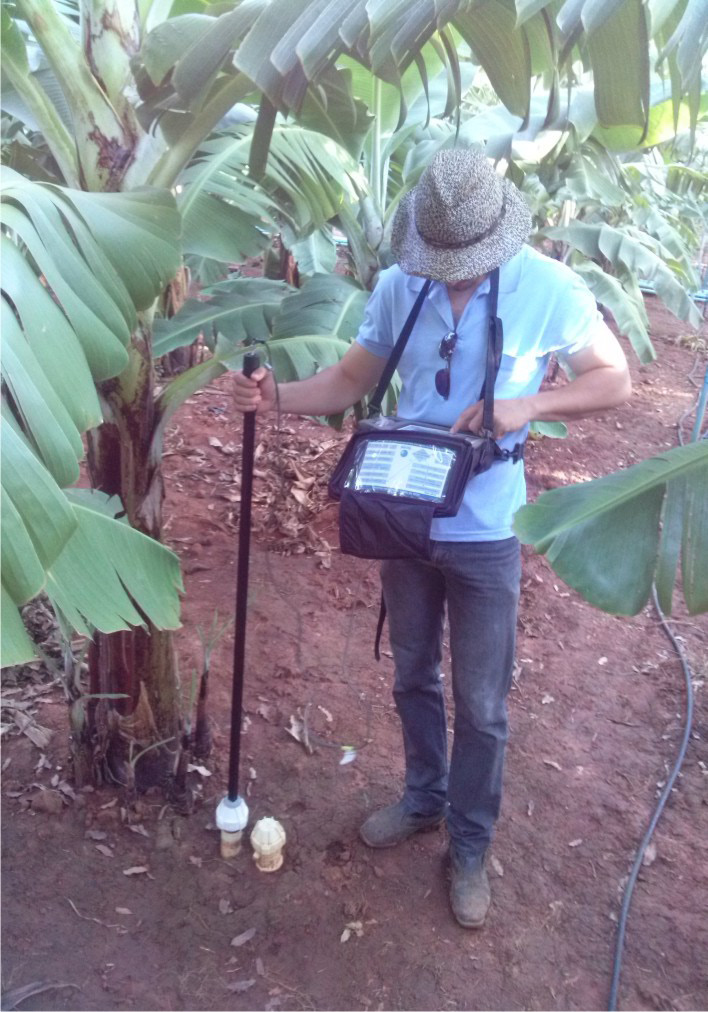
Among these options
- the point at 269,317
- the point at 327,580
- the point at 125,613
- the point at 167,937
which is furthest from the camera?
the point at 327,580

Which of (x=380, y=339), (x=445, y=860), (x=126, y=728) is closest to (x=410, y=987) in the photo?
(x=445, y=860)

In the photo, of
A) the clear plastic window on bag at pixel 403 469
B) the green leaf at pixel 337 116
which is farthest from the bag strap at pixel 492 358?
the green leaf at pixel 337 116

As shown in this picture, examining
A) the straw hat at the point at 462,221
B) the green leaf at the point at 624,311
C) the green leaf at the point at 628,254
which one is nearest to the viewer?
the straw hat at the point at 462,221

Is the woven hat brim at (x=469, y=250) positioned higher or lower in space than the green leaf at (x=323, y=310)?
higher

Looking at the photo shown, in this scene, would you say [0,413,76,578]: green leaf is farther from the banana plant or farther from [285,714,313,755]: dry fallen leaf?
[285,714,313,755]: dry fallen leaf

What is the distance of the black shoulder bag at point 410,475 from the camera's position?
1.65 m

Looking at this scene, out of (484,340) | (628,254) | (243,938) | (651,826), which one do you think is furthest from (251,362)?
→ (628,254)

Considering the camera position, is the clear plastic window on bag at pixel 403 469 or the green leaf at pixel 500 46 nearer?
the green leaf at pixel 500 46

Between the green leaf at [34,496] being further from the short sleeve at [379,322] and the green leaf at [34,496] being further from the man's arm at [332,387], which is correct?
the short sleeve at [379,322]

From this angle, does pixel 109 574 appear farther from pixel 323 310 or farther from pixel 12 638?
pixel 323 310

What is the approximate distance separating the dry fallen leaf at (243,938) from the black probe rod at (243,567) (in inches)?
13.3

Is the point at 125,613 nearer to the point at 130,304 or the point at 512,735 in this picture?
the point at 130,304

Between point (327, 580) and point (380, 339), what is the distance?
6.47ft

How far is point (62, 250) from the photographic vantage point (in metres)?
1.25
